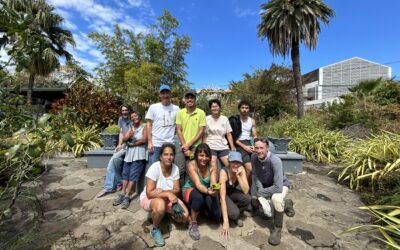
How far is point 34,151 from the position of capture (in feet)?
2.51

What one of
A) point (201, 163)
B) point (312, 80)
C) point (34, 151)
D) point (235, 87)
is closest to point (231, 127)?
point (201, 163)

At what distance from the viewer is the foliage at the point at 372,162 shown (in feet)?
11.0

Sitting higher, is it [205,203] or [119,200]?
[205,203]

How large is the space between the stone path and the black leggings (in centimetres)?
18

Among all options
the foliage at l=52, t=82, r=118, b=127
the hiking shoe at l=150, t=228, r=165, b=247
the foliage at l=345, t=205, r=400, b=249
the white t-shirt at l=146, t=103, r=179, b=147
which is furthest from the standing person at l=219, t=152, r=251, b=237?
the foliage at l=52, t=82, r=118, b=127

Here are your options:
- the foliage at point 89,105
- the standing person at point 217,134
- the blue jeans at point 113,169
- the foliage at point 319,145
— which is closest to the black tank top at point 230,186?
the standing person at point 217,134

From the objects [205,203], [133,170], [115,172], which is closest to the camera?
[205,203]

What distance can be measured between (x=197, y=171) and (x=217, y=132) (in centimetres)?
68

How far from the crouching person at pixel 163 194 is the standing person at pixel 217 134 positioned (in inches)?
25.8

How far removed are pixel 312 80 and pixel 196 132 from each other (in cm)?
2651

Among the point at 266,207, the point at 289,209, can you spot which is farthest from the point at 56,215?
the point at 289,209

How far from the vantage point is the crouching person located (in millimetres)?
2264

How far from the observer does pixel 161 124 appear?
9.87 ft

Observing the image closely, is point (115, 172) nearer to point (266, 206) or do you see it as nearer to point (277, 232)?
point (266, 206)
